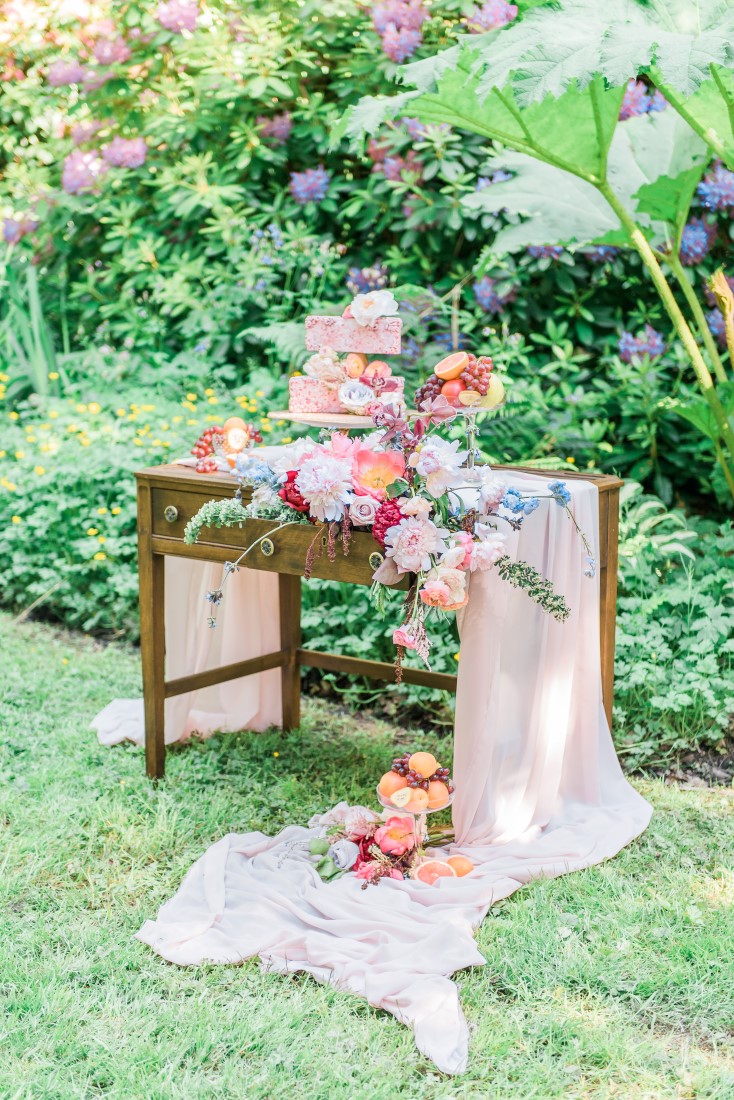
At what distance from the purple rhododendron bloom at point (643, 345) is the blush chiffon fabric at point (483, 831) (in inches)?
68.2

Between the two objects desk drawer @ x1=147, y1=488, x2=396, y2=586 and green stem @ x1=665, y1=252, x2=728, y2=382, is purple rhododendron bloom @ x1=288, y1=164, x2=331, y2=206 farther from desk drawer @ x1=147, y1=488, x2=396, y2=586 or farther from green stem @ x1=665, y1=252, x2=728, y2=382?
desk drawer @ x1=147, y1=488, x2=396, y2=586

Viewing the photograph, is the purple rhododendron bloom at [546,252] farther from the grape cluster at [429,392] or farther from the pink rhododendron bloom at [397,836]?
the pink rhododendron bloom at [397,836]

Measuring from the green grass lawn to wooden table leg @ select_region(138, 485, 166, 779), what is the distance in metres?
0.09

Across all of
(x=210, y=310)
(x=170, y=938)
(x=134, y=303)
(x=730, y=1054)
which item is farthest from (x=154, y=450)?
(x=730, y=1054)

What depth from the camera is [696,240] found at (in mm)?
4406

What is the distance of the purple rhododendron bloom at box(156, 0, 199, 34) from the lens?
5523 mm

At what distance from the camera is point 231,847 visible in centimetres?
277

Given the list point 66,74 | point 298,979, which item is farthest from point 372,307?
point 66,74

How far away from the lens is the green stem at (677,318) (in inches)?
134

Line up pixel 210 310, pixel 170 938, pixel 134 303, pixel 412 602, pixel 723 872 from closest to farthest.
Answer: pixel 170 938
pixel 412 602
pixel 723 872
pixel 210 310
pixel 134 303

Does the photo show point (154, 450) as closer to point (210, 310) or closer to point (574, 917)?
point (210, 310)

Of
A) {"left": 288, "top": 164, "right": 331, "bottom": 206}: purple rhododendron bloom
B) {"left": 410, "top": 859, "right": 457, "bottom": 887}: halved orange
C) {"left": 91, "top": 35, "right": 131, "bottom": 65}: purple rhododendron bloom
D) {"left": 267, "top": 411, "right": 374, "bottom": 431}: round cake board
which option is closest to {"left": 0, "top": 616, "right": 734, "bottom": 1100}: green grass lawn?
{"left": 410, "top": 859, "right": 457, "bottom": 887}: halved orange

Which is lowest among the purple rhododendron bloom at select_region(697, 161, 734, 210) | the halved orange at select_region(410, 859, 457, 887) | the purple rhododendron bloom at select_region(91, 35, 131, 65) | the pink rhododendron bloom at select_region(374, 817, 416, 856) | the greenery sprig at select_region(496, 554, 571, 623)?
the halved orange at select_region(410, 859, 457, 887)

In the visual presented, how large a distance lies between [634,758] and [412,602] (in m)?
1.24
